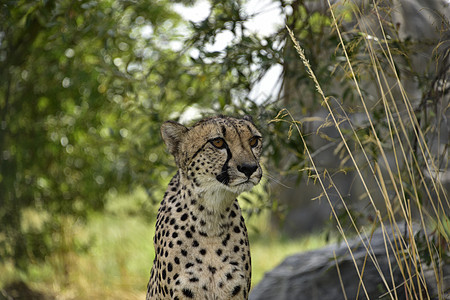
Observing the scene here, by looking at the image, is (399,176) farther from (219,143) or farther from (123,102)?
(123,102)

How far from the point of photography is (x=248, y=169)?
246 cm

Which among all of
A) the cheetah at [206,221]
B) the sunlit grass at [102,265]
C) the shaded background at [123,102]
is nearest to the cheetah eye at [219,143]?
the cheetah at [206,221]

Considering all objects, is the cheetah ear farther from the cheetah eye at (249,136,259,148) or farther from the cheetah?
the cheetah eye at (249,136,259,148)

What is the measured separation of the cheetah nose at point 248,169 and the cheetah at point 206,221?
0.22 feet

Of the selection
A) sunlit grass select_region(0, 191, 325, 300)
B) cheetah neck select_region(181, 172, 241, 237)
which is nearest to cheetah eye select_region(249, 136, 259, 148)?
cheetah neck select_region(181, 172, 241, 237)

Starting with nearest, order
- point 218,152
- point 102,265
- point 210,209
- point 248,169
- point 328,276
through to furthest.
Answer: point 248,169, point 218,152, point 210,209, point 328,276, point 102,265

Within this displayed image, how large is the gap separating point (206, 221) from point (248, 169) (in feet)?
1.25

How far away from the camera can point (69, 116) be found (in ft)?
18.2

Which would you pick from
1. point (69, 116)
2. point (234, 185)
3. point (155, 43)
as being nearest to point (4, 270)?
point (69, 116)

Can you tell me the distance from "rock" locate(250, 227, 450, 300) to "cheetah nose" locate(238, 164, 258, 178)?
1667 mm

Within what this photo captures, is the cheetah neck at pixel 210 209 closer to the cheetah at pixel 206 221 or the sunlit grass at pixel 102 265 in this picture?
the cheetah at pixel 206 221

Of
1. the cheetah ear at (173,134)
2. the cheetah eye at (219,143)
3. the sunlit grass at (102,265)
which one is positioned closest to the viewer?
the cheetah eye at (219,143)

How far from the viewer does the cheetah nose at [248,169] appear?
2459 millimetres

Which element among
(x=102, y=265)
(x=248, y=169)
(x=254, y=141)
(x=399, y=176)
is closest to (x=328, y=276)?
(x=399, y=176)
